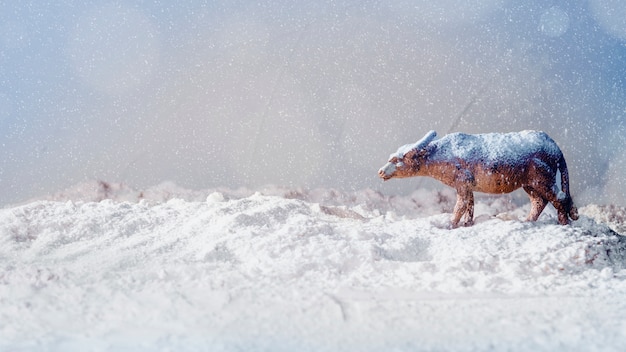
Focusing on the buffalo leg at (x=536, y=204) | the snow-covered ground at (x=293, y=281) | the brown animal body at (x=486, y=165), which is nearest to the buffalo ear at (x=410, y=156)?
the brown animal body at (x=486, y=165)

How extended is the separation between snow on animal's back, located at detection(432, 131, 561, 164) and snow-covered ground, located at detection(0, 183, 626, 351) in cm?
18

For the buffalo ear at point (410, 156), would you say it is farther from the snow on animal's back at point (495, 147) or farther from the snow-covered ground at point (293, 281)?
the snow-covered ground at point (293, 281)

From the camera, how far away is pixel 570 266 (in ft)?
4.67

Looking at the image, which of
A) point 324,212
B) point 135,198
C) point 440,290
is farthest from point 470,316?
point 135,198

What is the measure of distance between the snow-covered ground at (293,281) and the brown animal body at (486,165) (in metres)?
0.09

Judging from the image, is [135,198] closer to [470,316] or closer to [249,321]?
[249,321]

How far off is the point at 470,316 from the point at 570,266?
1.49ft

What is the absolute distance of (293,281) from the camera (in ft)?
4.15

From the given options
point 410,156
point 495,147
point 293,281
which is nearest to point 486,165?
point 495,147

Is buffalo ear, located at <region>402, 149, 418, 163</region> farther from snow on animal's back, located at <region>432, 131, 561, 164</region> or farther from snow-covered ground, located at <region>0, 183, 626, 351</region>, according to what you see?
snow-covered ground, located at <region>0, 183, 626, 351</region>

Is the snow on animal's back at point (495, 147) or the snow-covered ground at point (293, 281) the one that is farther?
the snow on animal's back at point (495, 147)

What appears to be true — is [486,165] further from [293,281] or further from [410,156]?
[293,281]

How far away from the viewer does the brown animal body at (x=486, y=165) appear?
5.61 ft

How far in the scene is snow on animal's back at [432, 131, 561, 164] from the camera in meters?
1.71
